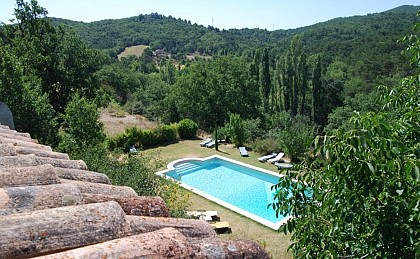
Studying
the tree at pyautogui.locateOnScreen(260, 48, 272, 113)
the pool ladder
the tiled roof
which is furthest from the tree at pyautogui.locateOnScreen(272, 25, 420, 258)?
the tree at pyautogui.locateOnScreen(260, 48, 272, 113)

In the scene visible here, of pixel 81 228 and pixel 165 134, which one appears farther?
pixel 165 134

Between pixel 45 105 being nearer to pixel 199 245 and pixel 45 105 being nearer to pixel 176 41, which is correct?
pixel 199 245

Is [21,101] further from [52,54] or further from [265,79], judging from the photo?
[265,79]

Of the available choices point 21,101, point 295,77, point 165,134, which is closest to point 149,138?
point 165,134

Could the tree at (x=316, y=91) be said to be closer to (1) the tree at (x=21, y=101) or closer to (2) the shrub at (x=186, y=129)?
(2) the shrub at (x=186, y=129)

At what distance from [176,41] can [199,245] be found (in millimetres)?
134841

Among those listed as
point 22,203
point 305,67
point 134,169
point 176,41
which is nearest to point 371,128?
point 22,203

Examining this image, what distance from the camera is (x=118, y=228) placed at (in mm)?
1872

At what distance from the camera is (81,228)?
1743mm

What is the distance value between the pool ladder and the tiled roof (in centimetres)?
1522

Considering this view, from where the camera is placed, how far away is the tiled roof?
61.3 inches

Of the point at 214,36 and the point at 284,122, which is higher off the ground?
the point at 214,36

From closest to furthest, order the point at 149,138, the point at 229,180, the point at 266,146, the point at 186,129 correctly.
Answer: the point at 229,180
the point at 266,146
the point at 149,138
the point at 186,129

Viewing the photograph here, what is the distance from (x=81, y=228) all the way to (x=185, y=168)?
16680mm
